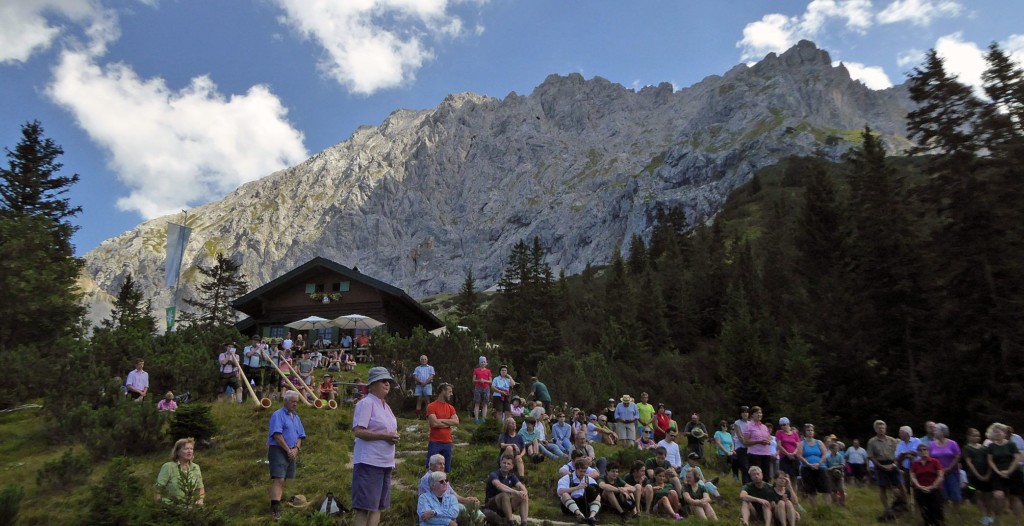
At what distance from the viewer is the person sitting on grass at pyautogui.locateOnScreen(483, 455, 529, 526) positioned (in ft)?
27.5

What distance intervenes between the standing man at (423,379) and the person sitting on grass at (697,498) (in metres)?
7.47

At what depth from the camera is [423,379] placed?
1584 cm

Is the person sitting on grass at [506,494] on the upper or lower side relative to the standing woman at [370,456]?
lower

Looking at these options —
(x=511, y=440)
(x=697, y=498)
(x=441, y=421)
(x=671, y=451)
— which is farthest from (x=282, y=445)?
(x=671, y=451)

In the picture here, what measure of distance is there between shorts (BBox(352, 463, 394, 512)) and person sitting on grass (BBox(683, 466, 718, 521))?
6147 mm

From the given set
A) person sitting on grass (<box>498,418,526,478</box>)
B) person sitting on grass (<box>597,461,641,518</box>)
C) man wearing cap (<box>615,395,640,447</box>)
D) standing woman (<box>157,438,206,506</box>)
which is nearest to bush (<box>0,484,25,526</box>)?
standing woman (<box>157,438,206,506</box>)

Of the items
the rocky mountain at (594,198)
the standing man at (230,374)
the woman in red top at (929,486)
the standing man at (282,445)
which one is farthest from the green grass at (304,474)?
the rocky mountain at (594,198)

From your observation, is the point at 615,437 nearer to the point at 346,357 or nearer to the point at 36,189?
the point at 346,357

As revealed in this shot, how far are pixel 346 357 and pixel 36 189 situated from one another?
18735mm

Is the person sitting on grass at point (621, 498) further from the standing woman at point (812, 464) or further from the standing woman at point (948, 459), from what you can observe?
the standing woman at point (948, 459)

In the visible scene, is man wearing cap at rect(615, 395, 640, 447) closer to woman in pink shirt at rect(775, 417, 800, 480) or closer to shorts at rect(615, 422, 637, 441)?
shorts at rect(615, 422, 637, 441)

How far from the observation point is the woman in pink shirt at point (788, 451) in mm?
11773

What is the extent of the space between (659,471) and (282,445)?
685cm

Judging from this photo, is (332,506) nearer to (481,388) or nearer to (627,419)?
(481,388)
